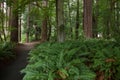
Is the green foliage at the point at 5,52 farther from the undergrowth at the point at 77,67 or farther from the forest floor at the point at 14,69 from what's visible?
the undergrowth at the point at 77,67

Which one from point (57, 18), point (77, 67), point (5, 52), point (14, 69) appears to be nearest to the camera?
point (77, 67)

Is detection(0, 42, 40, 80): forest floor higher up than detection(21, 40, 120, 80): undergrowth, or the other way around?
detection(21, 40, 120, 80): undergrowth

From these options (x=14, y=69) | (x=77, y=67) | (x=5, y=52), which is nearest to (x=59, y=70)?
(x=77, y=67)

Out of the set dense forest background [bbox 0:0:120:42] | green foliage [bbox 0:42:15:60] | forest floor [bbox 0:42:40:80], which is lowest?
forest floor [bbox 0:42:40:80]

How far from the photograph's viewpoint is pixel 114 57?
7.90m

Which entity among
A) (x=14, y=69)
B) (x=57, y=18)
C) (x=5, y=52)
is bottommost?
(x=14, y=69)

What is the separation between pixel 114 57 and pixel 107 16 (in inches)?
573

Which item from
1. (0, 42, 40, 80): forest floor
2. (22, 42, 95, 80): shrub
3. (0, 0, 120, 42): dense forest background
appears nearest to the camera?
(22, 42, 95, 80): shrub

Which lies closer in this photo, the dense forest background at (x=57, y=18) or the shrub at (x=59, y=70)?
the shrub at (x=59, y=70)

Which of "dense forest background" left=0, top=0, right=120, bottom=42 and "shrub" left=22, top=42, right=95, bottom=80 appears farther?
"dense forest background" left=0, top=0, right=120, bottom=42

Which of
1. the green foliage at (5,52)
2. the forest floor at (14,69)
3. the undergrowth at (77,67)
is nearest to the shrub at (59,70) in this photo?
the undergrowth at (77,67)

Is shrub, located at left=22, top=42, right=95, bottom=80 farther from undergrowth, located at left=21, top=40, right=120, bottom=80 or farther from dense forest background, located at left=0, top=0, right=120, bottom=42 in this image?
dense forest background, located at left=0, top=0, right=120, bottom=42

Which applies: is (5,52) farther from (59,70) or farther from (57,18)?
(59,70)

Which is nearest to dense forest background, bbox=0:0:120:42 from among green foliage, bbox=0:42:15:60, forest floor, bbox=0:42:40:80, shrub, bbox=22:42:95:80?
green foliage, bbox=0:42:15:60
